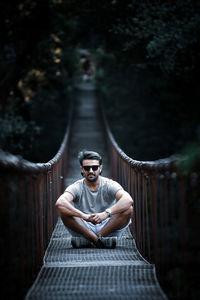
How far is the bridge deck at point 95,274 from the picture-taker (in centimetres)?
322

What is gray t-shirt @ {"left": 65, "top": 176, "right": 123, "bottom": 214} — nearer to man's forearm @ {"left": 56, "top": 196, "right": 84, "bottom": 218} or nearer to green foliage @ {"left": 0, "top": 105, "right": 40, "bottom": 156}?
man's forearm @ {"left": 56, "top": 196, "right": 84, "bottom": 218}

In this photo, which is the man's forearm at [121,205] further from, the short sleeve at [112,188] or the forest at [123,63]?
→ the forest at [123,63]

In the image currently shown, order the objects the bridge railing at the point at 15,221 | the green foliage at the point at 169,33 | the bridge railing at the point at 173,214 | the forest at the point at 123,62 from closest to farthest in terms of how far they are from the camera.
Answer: the bridge railing at the point at 173,214 < the bridge railing at the point at 15,221 < the green foliage at the point at 169,33 < the forest at the point at 123,62

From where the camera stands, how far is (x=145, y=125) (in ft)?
71.7

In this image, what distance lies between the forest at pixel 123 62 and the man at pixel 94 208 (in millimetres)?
1621

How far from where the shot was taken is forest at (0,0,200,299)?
1070cm

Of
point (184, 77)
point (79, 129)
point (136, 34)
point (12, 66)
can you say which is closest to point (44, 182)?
point (136, 34)

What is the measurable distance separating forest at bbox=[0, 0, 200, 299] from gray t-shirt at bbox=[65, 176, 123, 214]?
158cm

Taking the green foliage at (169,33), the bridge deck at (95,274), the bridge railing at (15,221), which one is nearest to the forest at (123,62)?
the green foliage at (169,33)

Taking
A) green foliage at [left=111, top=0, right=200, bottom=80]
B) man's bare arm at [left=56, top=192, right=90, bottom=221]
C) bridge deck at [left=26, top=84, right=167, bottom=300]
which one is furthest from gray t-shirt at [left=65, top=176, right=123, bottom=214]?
green foliage at [left=111, top=0, right=200, bottom=80]

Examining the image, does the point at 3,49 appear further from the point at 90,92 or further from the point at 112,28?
the point at 90,92

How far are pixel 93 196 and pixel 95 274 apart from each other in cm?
140

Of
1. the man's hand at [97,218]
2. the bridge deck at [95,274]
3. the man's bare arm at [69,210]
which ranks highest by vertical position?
the man's bare arm at [69,210]

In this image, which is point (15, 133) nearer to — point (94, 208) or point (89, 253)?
point (94, 208)
